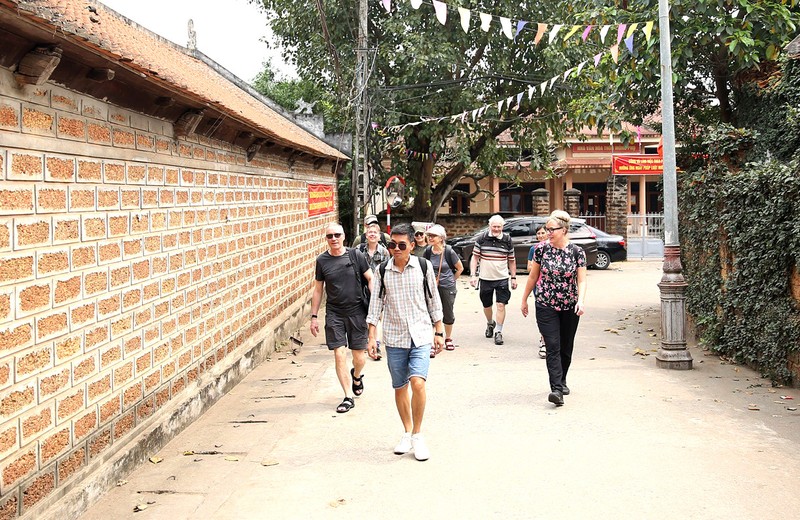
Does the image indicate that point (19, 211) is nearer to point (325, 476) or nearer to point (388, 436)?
point (325, 476)

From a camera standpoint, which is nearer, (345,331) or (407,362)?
(407,362)

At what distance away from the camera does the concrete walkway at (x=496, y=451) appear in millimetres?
5152

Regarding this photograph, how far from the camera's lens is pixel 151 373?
670 cm

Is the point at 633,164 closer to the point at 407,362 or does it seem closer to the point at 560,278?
the point at 560,278

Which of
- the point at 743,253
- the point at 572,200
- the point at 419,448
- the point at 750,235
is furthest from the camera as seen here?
the point at 572,200

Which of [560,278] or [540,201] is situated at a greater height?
[540,201]

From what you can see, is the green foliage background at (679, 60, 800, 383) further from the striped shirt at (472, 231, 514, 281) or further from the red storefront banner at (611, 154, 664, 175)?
the red storefront banner at (611, 154, 664, 175)

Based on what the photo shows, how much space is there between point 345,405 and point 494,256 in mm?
4397

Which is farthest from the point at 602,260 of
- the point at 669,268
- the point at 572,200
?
the point at 669,268

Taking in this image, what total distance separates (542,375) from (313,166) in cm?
794

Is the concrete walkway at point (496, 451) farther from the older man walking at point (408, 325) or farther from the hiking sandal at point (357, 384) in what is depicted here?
the older man walking at point (408, 325)

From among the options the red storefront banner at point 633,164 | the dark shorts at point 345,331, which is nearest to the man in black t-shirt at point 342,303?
the dark shorts at point 345,331

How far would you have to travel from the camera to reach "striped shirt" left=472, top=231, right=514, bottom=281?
1154cm

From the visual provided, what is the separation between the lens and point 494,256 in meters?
11.5
